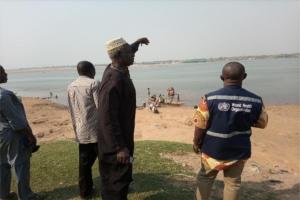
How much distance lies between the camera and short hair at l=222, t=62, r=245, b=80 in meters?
4.20

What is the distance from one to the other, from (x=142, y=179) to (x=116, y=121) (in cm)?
263

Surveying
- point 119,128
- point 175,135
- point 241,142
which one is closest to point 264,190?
point 241,142

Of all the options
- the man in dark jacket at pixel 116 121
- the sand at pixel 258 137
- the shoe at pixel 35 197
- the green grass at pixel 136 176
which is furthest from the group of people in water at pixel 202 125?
the sand at pixel 258 137

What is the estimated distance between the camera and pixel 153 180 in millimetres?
6234

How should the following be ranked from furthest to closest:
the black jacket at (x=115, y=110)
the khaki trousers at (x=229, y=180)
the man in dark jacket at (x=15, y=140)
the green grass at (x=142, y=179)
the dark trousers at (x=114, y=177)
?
the green grass at (x=142, y=179) → the man in dark jacket at (x=15, y=140) → the khaki trousers at (x=229, y=180) → the dark trousers at (x=114, y=177) → the black jacket at (x=115, y=110)

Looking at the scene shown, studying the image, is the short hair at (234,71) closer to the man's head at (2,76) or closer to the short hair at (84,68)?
the short hair at (84,68)

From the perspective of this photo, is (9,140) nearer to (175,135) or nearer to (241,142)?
(241,142)

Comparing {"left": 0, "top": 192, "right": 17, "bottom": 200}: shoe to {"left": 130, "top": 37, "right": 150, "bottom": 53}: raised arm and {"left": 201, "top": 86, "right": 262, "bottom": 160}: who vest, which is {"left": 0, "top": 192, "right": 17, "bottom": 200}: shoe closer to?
{"left": 130, "top": 37, "right": 150, "bottom": 53}: raised arm

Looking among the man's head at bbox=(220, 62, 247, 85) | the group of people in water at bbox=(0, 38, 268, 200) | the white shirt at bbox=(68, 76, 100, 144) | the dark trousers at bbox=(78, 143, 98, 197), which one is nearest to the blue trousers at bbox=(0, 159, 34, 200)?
the dark trousers at bbox=(78, 143, 98, 197)

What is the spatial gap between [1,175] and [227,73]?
3482 mm

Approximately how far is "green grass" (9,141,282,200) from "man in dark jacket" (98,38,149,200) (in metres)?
1.37

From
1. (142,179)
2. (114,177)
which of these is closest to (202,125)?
(114,177)

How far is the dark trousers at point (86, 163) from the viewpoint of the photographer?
17.5ft

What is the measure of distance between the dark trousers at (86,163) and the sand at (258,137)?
2404 mm
